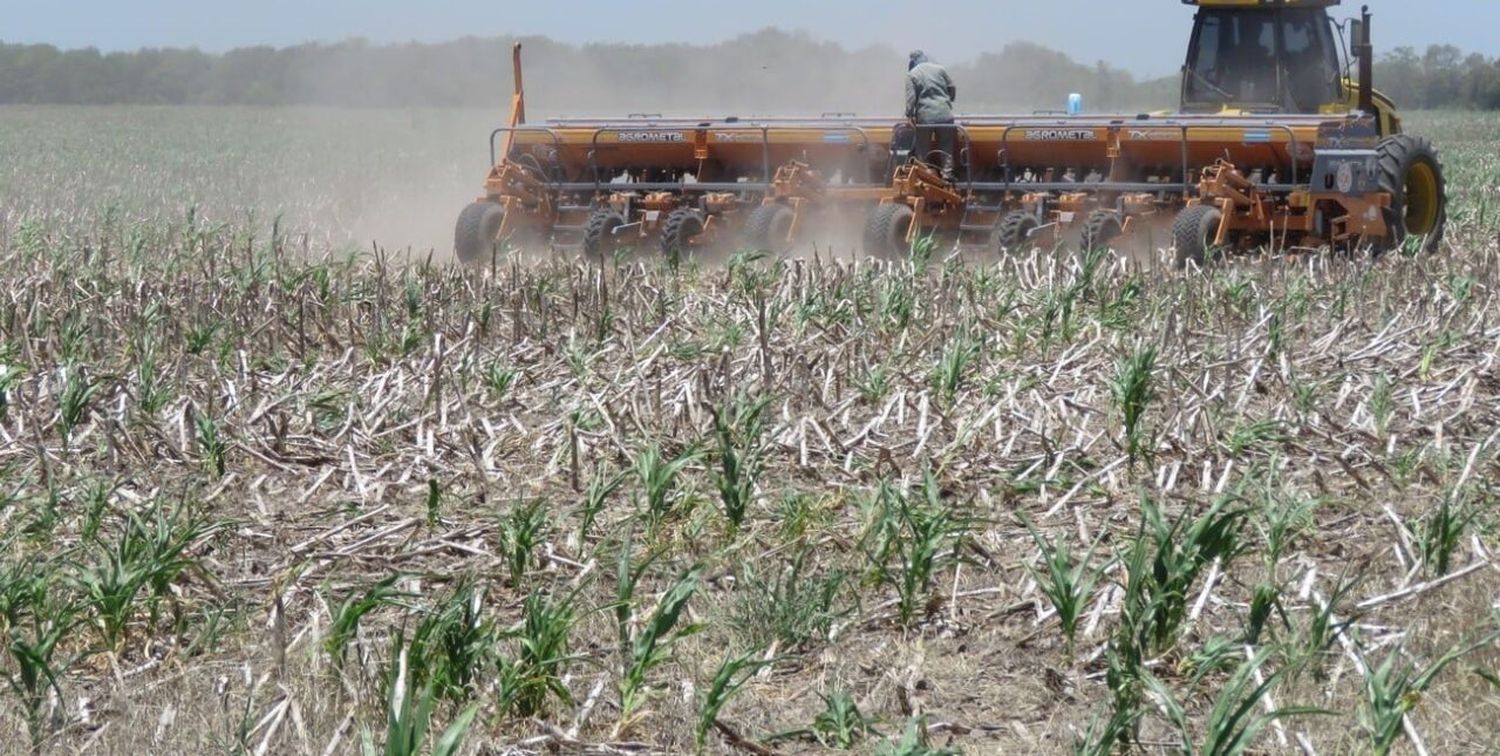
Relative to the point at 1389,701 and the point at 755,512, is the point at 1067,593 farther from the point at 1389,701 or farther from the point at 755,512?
the point at 755,512

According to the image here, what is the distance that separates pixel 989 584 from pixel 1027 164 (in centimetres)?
811

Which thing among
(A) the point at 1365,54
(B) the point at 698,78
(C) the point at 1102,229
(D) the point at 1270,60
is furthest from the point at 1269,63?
(B) the point at 698,78

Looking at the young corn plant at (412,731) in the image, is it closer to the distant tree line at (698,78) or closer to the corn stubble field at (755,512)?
the corn stubble field at (755,512)

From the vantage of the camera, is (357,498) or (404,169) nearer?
(357,498)

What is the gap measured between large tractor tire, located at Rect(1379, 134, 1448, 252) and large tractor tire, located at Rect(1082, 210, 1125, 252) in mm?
1596

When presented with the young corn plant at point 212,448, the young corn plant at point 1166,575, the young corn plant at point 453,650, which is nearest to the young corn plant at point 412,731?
the young corn plant at point 453,650

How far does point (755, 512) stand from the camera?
5363 mm

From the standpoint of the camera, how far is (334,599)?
460 centimetres

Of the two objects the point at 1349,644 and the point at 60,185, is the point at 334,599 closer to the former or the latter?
the point at 1349,644

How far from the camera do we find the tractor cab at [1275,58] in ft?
44.0

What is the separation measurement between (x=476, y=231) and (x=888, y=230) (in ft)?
9.91

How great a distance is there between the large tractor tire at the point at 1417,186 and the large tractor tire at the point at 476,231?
5837 millimetres

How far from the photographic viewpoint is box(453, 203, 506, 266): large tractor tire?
13.0 metres

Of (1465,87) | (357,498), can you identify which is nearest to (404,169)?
(357,498)
